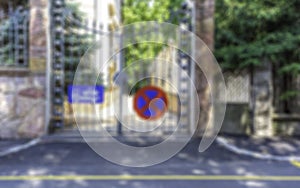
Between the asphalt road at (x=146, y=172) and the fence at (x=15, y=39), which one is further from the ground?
the fence at (x=15, y=39)

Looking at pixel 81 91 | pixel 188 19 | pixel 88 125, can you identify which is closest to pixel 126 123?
pixel 88 125

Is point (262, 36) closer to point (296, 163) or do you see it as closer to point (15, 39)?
point (296, 163)

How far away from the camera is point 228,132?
23.8ft

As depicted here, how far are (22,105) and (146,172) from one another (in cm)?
356

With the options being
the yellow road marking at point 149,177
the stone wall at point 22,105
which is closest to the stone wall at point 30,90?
the stone wall at point 22,105

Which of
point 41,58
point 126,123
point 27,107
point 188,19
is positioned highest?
point 188,19

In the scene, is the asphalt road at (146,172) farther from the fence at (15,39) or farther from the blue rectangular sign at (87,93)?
the fence at (15,39)

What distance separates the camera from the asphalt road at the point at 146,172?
3941 mm

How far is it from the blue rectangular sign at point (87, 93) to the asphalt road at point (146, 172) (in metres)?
1.54

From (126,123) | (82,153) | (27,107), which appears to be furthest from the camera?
(126,123)

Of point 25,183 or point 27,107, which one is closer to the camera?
point 25,183

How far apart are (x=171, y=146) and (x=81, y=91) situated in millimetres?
2428

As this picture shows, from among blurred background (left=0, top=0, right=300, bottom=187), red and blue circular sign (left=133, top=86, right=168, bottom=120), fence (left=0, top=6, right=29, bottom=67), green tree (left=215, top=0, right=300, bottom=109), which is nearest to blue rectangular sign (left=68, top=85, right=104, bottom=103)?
blurred background (left=0, top=0, right=300, bottom=187)

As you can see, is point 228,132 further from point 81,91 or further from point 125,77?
point 81,91
